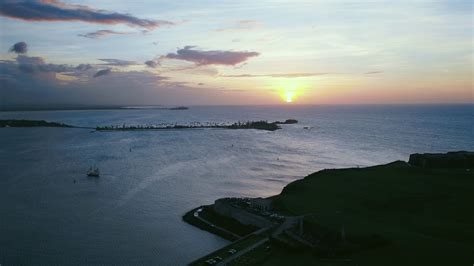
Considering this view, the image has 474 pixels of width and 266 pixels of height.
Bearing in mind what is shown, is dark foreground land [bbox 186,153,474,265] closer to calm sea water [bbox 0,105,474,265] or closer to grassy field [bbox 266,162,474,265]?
grassy field [bbox 266,162,474,265]

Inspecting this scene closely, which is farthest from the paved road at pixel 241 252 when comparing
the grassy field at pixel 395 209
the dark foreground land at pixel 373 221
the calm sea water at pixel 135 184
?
the calm sea water at pixel 135 184

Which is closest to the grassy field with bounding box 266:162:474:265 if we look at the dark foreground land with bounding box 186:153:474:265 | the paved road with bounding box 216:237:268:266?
the dark foreground land with bounding box 186:153:474:265

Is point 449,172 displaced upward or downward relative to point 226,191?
upward

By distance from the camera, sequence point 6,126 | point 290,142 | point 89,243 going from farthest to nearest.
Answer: point 6,126 < point 290,142 < point 89,243

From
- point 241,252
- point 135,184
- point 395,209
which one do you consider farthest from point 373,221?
point 135,184

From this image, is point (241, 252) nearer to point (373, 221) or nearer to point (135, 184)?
point (373, 221)

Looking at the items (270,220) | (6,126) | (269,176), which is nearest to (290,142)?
(269,176)

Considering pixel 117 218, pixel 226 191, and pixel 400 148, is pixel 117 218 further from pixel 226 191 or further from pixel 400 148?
pixel 400 148
